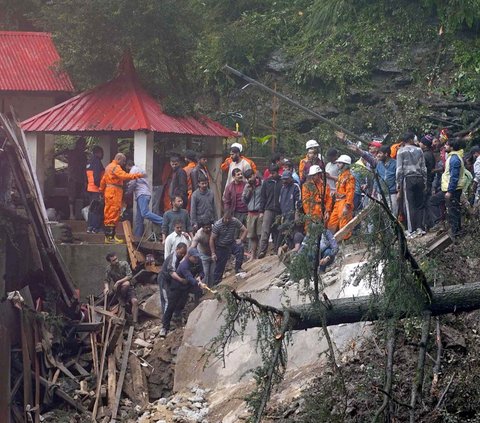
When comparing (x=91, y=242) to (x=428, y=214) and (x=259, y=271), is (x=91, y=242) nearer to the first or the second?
(x=259, y=271)

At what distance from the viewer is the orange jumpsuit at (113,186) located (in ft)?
70.2

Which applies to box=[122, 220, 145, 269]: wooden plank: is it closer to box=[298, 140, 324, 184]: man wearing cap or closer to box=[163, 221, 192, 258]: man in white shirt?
box=[163, 221, 192, 258]: man in white shirt

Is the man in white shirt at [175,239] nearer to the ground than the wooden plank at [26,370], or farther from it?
farther from it

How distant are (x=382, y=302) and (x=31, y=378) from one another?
9.14 meters

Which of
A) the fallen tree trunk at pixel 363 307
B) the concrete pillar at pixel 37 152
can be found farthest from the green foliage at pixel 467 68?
the fallen tree trunk at pixel 363 307

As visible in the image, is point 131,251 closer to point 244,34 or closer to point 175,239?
point 175,239

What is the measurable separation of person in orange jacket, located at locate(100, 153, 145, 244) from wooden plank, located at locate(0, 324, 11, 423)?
13.0 feet

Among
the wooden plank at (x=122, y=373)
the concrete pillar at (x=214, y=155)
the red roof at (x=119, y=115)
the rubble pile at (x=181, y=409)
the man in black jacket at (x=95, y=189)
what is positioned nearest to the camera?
the rubble pile at (x=181, y=409)

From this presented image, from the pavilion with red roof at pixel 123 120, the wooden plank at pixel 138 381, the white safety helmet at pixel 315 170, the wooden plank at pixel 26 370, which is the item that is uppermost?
the pavilion with red roof at pixel 123 120

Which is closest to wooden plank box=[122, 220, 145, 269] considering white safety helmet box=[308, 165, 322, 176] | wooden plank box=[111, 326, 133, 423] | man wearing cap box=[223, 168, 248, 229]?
wooden plank box=[111, 326, 133, 423]

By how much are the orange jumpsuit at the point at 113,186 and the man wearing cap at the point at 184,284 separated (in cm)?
250

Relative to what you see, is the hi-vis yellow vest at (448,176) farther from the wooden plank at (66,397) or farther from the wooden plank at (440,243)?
the wooden plank at (66,397)

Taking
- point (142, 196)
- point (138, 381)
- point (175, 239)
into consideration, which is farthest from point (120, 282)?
point (138, 381)

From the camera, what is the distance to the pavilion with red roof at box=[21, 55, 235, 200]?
74.0 ft
